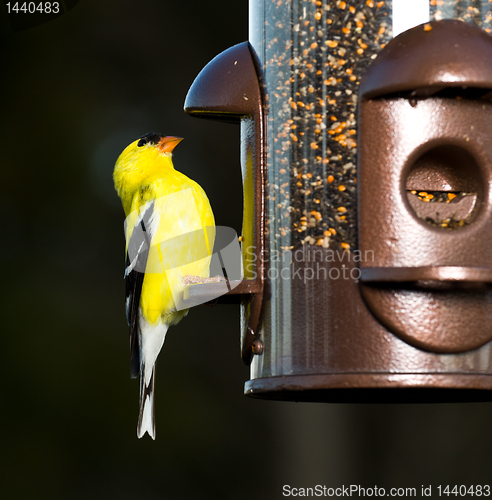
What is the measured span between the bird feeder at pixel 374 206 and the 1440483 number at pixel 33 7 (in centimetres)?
392

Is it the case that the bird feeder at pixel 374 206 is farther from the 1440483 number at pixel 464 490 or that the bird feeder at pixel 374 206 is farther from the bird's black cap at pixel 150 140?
the 1440483 number at pixel 464 490

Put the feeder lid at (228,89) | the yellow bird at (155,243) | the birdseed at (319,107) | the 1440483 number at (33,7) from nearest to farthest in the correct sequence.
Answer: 1. the birdseed at (319,107)
2. the feeder lid at (228,89)
3. the yellow bird at (155,243)
4. the 1440483 number at (33,7)

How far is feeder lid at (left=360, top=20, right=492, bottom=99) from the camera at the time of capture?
2.63 m

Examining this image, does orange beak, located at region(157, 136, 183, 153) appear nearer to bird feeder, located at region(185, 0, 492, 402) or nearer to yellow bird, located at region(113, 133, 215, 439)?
yellow bird, located at region(113, 133, 215, 439)

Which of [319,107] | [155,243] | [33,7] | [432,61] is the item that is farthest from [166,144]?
[33,7]

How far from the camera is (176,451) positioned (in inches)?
256

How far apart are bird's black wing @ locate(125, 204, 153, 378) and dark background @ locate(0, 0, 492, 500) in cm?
195

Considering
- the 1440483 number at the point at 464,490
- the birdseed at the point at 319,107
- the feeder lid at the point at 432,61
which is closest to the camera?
the feeder lid at the point at 432,61

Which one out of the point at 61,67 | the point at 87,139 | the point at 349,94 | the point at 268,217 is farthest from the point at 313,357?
the point at 61,67

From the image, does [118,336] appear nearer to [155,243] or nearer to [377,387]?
[155,243]

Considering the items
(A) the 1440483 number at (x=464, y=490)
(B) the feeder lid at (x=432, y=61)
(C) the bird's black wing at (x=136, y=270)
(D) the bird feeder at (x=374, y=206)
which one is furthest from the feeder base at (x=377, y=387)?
(A) the 1440483 number at (x=464, y=490)

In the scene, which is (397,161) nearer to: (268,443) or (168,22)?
(268,443)

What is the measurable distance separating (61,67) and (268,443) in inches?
141

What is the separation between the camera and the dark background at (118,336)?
19.8 feet
